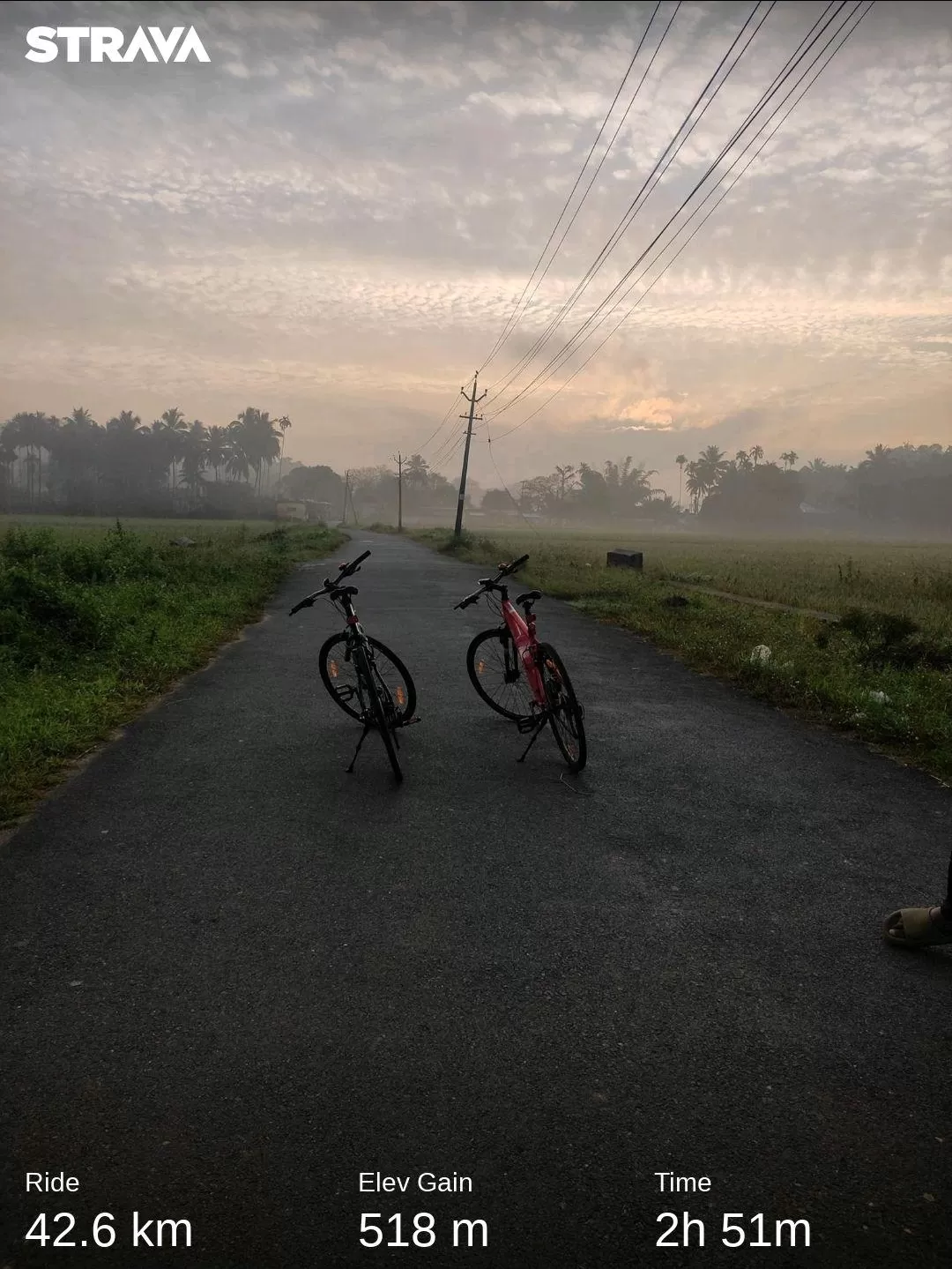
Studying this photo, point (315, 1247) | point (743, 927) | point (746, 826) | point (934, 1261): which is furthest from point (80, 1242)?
point (746, 826)

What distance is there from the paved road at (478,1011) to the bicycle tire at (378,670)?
2.19ft

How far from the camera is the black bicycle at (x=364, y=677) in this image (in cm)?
571

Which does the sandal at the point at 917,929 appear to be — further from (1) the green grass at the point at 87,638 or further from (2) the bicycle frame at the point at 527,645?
(1) the green grass at the point at 87,638

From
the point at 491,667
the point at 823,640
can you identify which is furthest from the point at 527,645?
the point at 823,640

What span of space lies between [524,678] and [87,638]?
5640 mm

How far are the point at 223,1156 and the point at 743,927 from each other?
89.8 inches

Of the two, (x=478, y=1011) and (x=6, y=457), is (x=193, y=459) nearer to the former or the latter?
(x=6, y=457)

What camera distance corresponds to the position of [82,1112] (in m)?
2.37

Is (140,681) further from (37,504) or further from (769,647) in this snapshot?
(37,504)

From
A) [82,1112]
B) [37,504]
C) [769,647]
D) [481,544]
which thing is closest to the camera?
[82,1112]

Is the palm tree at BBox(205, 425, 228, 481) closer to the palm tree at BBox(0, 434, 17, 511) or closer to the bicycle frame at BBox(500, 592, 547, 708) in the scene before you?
the palm tree at BBox(0, 434, 17, 511)

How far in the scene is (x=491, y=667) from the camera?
687 cm

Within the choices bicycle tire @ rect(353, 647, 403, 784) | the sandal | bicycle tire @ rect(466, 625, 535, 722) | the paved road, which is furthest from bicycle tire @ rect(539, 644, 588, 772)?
the sandal

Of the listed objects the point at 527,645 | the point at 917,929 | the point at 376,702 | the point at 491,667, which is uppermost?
the point at 527,645
